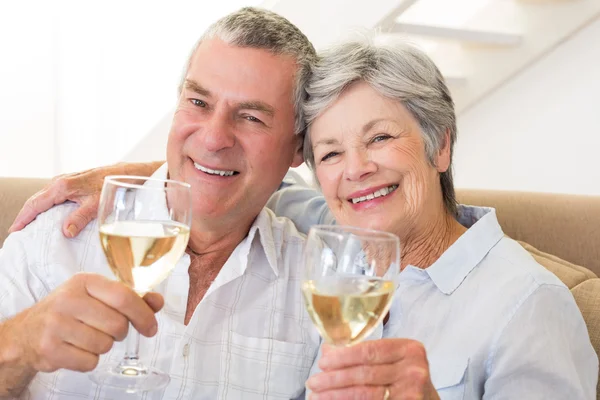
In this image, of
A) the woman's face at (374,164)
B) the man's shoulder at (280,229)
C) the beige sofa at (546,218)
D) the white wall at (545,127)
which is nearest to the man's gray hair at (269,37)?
the woman's face at (374,164)

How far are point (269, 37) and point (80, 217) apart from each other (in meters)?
0.56

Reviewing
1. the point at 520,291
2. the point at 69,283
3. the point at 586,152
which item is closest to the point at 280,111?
the point at 520,291

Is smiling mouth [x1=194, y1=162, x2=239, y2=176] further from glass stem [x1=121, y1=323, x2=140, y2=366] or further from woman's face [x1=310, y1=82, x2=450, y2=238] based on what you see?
glass stem [x1=121, y1=323, x2=140, y2=366]

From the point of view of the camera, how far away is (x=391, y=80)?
5.25 feet

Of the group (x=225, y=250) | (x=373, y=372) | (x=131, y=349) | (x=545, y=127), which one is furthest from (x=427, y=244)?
(x=545, y=127)

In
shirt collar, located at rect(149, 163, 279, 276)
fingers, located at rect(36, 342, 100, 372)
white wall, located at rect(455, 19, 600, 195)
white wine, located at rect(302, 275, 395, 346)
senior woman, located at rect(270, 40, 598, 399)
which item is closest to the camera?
white wine, located at rect(302, 275, 395, 346)

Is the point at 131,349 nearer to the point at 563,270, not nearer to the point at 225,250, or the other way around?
the point at 225,250

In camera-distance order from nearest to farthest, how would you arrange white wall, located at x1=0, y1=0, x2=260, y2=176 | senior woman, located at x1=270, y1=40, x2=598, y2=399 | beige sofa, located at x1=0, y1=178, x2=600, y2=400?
senior woman, located at x1=270, y1=40, x2=598, y2=399, beige sofa, located at x1=0, y1=178, x2=600, y2=400, white wall, located at x1=0, y1=0, x2=260, y2=176

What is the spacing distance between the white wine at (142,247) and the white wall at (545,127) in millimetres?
3214

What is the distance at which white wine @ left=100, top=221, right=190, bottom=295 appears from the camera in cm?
101

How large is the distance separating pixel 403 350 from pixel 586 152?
3.10m

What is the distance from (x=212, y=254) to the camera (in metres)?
1.79

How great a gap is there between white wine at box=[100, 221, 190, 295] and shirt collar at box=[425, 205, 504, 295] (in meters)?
0.64

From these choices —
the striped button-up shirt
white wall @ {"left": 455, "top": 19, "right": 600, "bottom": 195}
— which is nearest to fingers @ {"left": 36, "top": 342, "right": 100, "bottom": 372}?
the striped button-up shirt
